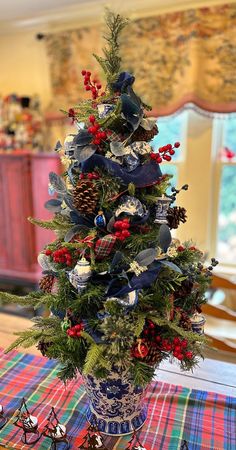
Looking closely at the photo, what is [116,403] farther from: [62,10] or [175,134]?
[62,10]

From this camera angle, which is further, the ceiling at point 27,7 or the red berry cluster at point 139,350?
the ceiling at point 27,7

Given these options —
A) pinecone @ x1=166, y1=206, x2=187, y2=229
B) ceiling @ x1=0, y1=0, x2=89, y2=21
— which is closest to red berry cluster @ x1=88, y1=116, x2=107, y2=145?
pinecone @ x1=166, y1=206, x2=187, y2=229

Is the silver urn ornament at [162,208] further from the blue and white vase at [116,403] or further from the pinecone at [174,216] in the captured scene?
the blue and white vase at [116,403]

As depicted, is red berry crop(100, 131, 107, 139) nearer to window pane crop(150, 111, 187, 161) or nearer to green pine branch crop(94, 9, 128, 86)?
green pine branch crop(94, 9, 128, 86)

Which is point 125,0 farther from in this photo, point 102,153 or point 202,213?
point 102,153

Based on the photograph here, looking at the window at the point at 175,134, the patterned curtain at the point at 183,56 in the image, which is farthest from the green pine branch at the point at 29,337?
the window at the point at 175,134

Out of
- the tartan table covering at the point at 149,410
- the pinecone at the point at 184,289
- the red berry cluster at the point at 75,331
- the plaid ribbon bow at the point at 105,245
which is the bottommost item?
the tartan table covering at the point at 149,410

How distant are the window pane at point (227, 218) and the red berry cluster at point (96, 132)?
171cm

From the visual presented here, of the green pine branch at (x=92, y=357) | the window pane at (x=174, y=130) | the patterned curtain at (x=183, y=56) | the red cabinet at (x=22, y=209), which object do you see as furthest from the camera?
the red cabinet at (x=22, y=209)

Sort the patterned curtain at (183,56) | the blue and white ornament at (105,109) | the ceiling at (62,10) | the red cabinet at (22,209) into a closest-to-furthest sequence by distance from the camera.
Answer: the blue and white ornament at (105,109) → the patterned curtain at (183,56) → the ceiling at (62,10) → the red cabinet at (22,209)

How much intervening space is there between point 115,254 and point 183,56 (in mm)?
1701

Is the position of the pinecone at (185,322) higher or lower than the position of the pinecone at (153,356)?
higher

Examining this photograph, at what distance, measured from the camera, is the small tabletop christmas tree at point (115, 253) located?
646 mm

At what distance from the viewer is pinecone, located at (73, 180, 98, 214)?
666 millimetres
